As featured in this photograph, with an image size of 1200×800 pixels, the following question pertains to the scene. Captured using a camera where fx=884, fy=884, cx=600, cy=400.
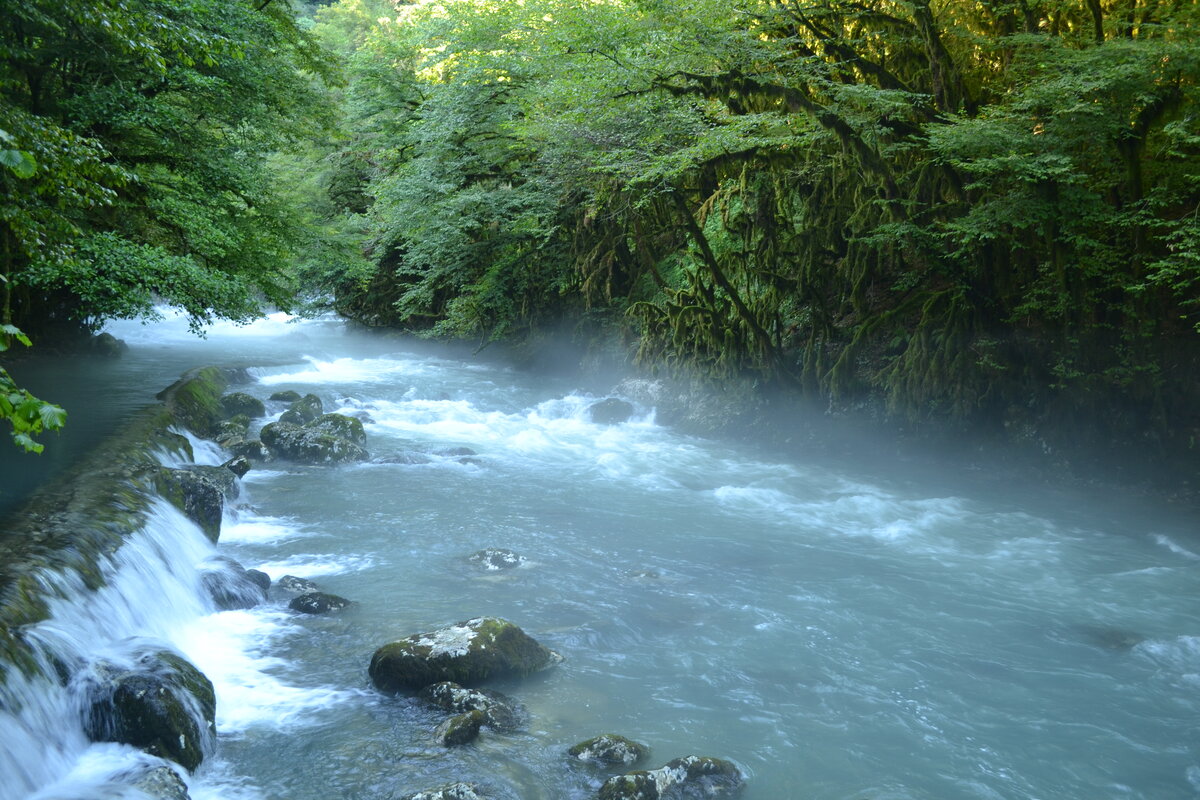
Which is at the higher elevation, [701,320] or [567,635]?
[701,320]

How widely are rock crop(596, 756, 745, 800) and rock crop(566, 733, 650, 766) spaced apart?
223 millimetres

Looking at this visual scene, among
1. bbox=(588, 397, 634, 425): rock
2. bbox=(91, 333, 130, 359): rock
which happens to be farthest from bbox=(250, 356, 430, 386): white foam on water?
bbox=(588, 397, 634, 425): rock

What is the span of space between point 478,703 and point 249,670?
2.10 metres

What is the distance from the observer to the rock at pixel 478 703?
672 centimetres

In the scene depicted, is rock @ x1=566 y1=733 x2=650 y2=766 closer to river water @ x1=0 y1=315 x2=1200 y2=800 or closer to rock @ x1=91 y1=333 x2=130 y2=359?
river water @ x1=0 y1=315 x2=1200 y2=800

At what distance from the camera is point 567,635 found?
8391 mm

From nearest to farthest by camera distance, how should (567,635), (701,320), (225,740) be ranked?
1. (225,740)
2. (567,635)
3. (701,320)

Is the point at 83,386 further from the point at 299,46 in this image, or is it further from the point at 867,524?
the point at 867,524

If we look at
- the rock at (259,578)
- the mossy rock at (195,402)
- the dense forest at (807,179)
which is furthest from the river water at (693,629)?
the dense forest at (807,179)

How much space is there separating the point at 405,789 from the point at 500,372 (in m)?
20.4

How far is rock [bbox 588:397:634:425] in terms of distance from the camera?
1905cm

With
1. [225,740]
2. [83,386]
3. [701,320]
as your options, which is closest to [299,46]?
[83,386]

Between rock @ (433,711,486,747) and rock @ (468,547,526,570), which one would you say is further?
rock @ (468,547,526,570)

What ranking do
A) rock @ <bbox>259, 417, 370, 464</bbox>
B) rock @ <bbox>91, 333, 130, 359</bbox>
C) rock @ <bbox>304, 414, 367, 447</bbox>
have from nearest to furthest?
rock @ <bbox>259, 417, 370, 464</bbox> → rock @ <bbox>304, 414, 367, 447</bbox> → rock @ <bbox>91, 333, 130, 359</bbox>
